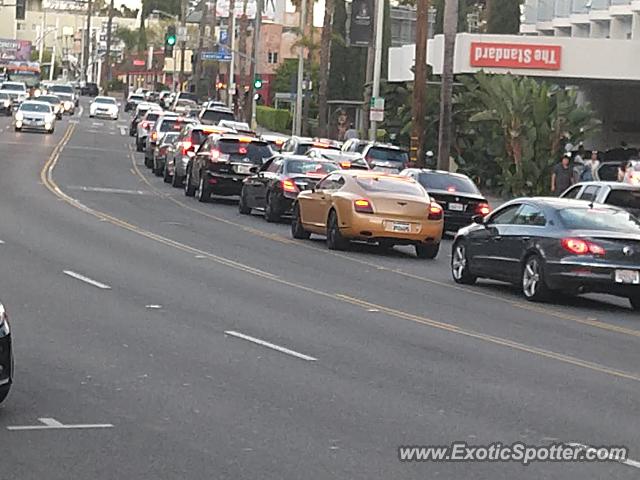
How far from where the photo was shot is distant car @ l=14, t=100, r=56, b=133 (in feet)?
244

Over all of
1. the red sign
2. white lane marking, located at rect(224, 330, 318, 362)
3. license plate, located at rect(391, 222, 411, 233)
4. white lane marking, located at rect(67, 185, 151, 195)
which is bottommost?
white lane marking, located at rect(67, 185, 151, 195)

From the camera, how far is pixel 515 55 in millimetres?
52375

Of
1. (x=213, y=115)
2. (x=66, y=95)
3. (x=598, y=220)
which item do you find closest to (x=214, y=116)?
(x=213, y=115)

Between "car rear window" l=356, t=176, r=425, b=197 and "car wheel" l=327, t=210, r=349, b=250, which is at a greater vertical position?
"car rear window" l=356, t=176, r=425, b=197

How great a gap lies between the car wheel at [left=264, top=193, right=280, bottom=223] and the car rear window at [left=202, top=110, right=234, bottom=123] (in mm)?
34502

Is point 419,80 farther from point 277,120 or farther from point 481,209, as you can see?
point 277,120

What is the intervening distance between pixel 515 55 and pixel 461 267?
30.1 m

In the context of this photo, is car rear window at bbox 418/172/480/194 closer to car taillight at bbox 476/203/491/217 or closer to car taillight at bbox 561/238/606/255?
car taillight at bbox 476/203/491/217

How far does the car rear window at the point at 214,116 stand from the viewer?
68.3 metres

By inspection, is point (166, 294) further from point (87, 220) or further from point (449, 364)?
point (87, 220)

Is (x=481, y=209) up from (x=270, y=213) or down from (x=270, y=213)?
up

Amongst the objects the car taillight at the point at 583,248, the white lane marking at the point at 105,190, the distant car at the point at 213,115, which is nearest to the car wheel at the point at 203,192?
the white lane marking at the point at 105,190

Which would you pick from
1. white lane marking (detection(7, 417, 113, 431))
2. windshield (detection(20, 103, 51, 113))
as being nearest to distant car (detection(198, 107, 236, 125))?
windshield (detection(20, 103, 51, 113))

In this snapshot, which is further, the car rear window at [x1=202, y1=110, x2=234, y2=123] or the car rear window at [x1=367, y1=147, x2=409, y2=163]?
the car rear window at [x1=202, y1=110, x2=234, y2=123]
